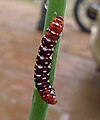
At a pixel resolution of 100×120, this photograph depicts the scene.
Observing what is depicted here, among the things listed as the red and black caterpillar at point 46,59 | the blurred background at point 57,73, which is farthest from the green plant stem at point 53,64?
the blurred background at point 57,73

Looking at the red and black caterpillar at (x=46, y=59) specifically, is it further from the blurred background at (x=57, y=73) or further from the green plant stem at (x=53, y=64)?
the blurred background at (x=57, y=73)

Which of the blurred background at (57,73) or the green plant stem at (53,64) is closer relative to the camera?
the green plant stem at (53,64)

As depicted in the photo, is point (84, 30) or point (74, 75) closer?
point (74, 75)

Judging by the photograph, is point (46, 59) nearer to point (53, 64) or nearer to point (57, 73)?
point (53, 64)

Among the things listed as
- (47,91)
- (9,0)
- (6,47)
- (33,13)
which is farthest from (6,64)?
(9,0)

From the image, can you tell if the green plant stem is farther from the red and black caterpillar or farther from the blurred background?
the blurred background

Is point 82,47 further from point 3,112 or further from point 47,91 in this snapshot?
point 47,91
